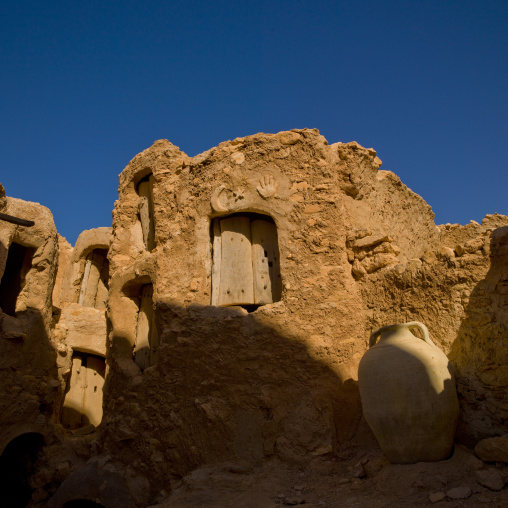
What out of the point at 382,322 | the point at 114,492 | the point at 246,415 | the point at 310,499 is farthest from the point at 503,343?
the point at 114,492

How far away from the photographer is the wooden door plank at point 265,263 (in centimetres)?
565

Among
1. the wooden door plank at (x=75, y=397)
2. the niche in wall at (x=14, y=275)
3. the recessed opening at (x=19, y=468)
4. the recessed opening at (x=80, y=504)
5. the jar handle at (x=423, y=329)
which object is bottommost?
the recessed opening at (x=80, y=504)

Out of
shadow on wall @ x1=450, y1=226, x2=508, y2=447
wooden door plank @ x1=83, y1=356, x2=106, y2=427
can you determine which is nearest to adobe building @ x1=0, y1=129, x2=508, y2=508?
shadow on wall @ x1=450, y1=226, x2=508, y2=447

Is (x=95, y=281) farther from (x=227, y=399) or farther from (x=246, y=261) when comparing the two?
(x=227, y=399)

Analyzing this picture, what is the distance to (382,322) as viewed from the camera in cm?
500

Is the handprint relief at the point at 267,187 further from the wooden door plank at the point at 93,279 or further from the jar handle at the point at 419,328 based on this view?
the wooden door plank at the point at 93,279

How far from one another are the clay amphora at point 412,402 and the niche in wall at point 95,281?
7650 millimetres

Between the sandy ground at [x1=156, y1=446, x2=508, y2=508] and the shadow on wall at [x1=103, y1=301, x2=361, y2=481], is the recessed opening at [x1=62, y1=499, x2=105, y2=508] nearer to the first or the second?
the shadow on wall at [x1=103, y1=301, x2=361, y2=481]

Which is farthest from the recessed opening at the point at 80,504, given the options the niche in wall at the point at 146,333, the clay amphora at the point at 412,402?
the clay amphora at the point at 412,402

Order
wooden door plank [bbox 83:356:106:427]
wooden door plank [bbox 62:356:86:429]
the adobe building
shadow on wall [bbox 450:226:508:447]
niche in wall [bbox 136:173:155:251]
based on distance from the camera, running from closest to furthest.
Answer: shadow on wall [bbox 450:226:508:447] → the adobe building → niche in wall [bbox 136:173:155:251] → wooden door plank [bbox 62:356:86:429] → wooden door plank [bbox 83:356:106:427]

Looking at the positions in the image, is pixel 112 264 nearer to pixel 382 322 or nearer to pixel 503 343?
pixel 382 322

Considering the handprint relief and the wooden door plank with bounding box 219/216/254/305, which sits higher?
the handprint relief

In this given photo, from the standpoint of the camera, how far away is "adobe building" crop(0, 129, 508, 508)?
14.7 ft

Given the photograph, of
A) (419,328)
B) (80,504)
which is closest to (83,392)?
(80,504)
